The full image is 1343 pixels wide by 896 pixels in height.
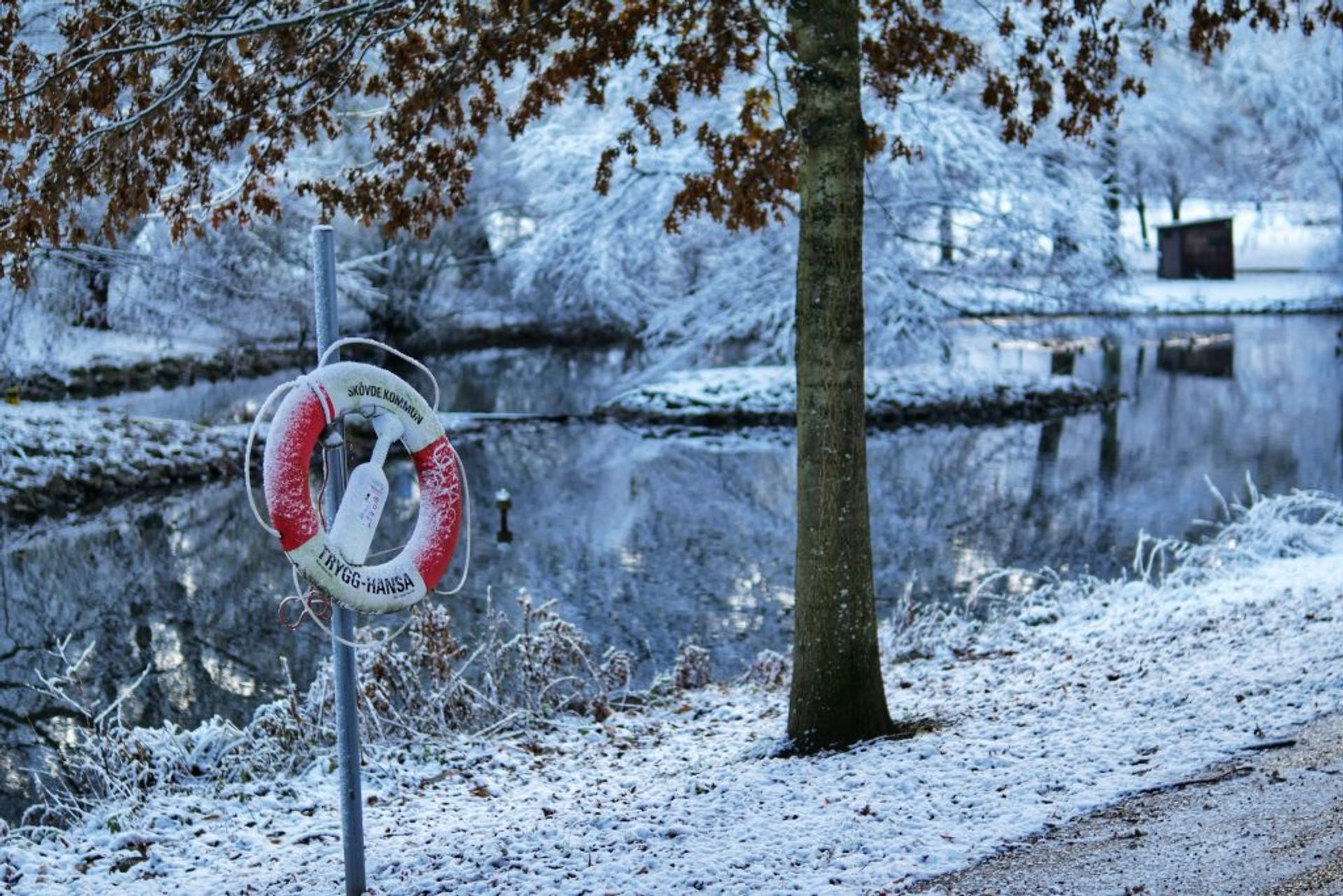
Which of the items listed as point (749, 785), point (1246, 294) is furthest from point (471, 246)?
point (749, 785)

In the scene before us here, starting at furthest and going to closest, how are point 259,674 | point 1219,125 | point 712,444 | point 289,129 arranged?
point 1219,125 → point 712,444 → point 259,674 → point 289,129

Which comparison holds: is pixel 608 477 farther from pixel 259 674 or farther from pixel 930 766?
pixel 930 766

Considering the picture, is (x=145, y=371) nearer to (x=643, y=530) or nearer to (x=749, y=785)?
(x=643, y=530)

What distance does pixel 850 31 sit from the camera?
6.09m

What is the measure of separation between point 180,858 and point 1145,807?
145 inches

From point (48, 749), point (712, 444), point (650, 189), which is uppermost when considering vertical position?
point (650, 189)

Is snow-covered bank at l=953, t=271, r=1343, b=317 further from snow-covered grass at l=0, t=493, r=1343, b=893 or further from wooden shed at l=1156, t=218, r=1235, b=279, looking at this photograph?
snow-covered grass at l=0, t=493, r=1343, b=893

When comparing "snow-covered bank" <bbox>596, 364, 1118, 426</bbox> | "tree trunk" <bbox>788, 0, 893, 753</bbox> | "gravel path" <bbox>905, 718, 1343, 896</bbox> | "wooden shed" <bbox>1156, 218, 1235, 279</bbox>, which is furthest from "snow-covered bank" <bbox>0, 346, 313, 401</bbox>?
"wooden shed" <bbox>1156, 218, 1235, 279</bbox>

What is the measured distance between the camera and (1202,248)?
145 ft

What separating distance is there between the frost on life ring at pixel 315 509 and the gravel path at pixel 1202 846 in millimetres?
1952

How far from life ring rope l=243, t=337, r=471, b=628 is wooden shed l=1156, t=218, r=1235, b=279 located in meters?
42.9

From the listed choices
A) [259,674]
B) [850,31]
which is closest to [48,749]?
[259,674]

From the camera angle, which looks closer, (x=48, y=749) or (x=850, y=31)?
(x=850, y=31)

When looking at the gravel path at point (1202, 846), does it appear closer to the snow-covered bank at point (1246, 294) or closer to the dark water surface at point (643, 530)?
the dark water surface at point (643, 530)
